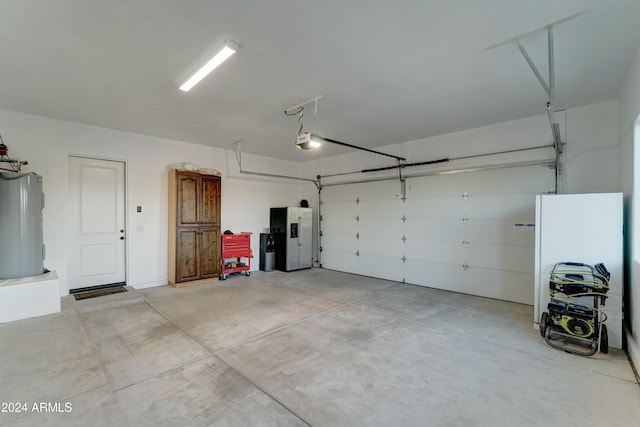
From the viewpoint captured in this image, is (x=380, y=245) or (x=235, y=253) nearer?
(x=235, y=253)

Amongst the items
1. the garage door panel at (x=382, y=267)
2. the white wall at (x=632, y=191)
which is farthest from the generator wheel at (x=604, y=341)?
the garage door panel at (x=382, y=267)

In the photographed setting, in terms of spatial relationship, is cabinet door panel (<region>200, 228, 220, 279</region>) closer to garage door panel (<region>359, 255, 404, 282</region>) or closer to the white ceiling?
the white ceiling

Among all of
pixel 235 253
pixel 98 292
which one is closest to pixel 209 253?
pixel 235 253

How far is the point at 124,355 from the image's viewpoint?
2963 millimetres

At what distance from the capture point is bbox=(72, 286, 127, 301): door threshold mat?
4.78 m

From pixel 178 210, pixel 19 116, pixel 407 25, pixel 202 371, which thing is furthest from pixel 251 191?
pixel 407 25

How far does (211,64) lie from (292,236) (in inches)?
203

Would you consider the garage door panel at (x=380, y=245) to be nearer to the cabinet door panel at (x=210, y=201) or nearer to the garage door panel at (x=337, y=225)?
the garage door panel at (x=337, y=225)

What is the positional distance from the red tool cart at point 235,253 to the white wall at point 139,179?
1.58 ft

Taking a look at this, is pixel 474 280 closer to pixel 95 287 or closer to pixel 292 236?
pixel 292 236

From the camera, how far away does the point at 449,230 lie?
5.75 metres

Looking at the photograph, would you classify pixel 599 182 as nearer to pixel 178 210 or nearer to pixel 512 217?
pixel 512 217

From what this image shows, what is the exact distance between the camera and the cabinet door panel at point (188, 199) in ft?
19.1

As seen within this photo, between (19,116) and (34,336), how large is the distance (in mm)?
3521
